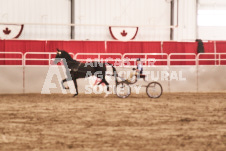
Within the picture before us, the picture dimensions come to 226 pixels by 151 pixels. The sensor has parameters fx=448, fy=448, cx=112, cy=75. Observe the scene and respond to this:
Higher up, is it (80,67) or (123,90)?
(80,67)

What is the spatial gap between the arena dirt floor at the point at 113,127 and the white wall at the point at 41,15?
10770 mm

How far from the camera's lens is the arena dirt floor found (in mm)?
6293

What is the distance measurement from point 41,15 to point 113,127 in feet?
51.1

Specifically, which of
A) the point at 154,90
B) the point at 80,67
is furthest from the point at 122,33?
the point at 154,90

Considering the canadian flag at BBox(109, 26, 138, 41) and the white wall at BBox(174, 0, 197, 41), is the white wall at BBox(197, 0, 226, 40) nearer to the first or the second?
the white wall at BBox(174, 0, 197, 41)

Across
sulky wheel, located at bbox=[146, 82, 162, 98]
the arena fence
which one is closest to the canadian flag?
the arena fence

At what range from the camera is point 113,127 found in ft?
26.1

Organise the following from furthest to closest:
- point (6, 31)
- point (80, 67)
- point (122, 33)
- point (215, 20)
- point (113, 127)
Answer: point (215, 20) < point (122, 33) < point (6, 31) < point (80, 67) < point (113, 127)

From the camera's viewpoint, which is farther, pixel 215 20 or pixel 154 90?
pixel 215 20

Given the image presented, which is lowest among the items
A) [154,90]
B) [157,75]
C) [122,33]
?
[154,90]

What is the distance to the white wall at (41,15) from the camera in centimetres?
2236

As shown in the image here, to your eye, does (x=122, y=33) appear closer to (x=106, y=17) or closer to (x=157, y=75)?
(x=106, y=17)

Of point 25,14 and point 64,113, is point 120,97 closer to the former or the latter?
point 64,113

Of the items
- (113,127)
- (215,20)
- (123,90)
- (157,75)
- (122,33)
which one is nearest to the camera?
(113,127)
